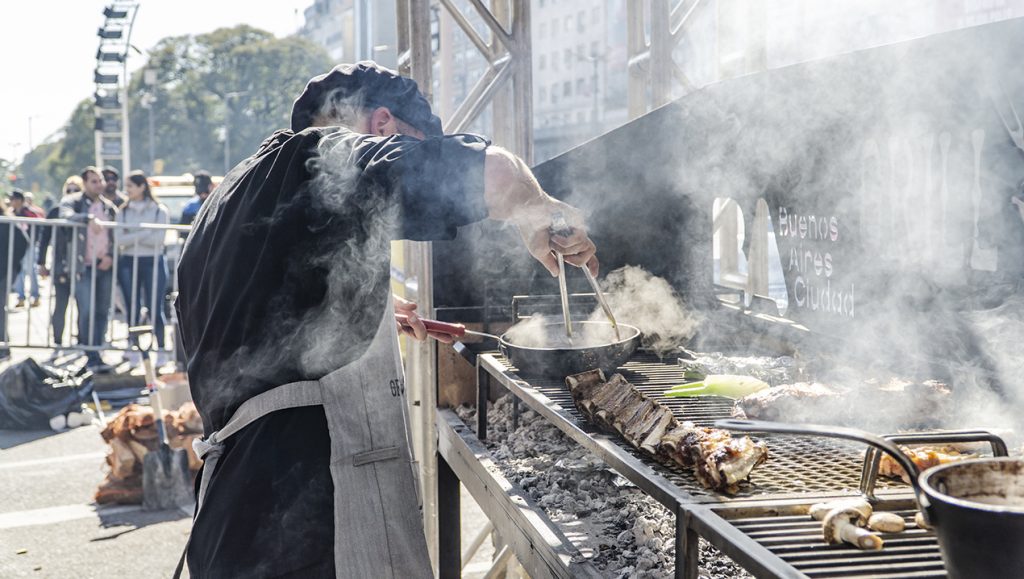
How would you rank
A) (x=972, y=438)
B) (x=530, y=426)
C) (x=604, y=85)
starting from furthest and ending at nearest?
(x=604, y=85), (x=530, y=426), (x=972, y=438)

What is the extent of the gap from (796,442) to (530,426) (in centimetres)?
147

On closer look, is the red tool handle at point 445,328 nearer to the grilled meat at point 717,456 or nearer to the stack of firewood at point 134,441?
the grilled meat at point 717,456

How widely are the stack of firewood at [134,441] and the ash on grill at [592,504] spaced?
314cm

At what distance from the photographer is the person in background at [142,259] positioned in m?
10.1

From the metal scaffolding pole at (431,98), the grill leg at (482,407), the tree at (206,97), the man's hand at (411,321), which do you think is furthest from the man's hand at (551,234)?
the tree at (206,97)

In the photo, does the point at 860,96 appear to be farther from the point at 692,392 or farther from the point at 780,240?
the point at 692,392

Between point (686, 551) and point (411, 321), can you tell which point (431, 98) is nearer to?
point (411, 321)

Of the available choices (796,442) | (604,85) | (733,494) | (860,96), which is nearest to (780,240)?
(860,96)

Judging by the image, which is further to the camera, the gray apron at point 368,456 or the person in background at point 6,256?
the person in background at point 6,256

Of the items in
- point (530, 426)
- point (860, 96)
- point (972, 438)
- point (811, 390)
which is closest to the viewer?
point (972, 438)

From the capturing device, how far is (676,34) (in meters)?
4.89

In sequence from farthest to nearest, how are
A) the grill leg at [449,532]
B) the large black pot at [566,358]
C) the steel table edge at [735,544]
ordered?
the grill leg at [449,532] < the large black pot at [566,358] < the steel table edge at [735,544]

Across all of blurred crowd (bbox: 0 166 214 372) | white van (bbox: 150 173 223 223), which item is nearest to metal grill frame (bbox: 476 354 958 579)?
blurred crowd (bbox: 0 166 214 372)

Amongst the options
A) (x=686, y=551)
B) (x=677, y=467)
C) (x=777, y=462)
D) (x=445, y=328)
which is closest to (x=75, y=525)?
(x=445, y=328)
